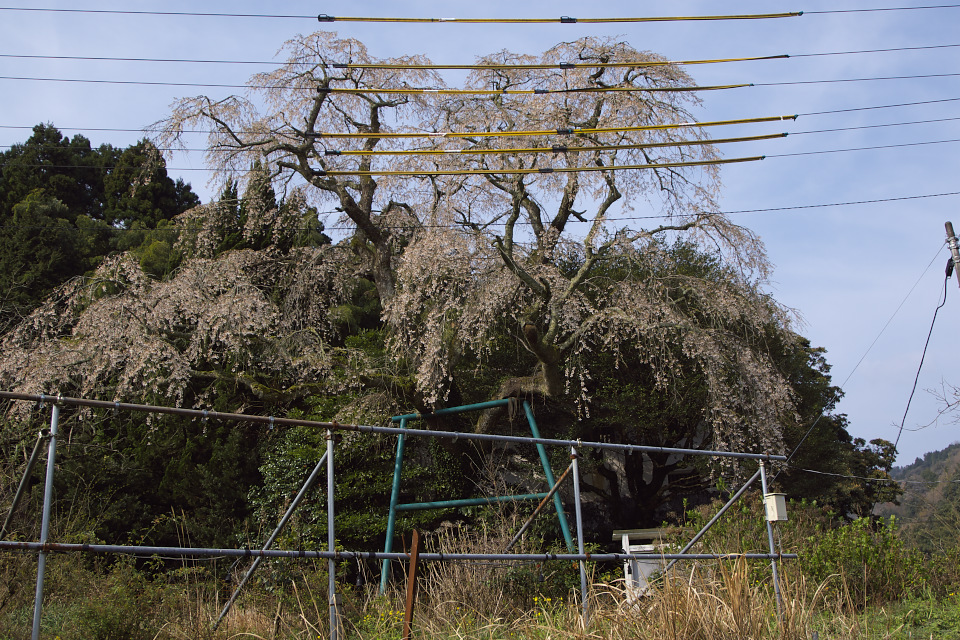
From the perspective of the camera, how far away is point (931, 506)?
41.7ft

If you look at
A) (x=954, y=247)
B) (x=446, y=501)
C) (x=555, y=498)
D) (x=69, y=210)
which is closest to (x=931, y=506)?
(x=954, y=247)

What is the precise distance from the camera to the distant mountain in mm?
10086

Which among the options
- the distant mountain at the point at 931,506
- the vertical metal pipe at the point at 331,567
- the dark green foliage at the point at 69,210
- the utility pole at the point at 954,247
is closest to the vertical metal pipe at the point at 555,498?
the distant mountain at the point at 931,506

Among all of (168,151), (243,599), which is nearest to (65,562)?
(243,599)

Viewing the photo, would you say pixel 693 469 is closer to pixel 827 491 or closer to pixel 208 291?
pixel 827 491

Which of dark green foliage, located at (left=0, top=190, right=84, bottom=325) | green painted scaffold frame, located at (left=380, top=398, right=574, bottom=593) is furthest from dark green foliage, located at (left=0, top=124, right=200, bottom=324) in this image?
green painted scaffold frame, located at (left=380, top=398, right=574, bottom=593)

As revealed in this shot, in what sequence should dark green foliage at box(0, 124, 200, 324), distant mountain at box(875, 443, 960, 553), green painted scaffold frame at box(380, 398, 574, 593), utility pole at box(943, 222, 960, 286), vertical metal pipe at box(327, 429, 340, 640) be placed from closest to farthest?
vertical metal pipe at box(327, 429, 340, 640) < green painted scaffold frame at box(380, 398, 574, 593) < distant mountain at box(875, 443, 960, 553) < utility pole at box(943, 222, 960, 286) < dark green foliage at box(0, 124, 200, 324)

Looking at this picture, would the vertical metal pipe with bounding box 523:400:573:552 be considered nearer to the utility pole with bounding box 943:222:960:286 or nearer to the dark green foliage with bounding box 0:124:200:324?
the utility pole with bounding box 943:222:960:286

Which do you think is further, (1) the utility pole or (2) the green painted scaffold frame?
(1) the utility pole

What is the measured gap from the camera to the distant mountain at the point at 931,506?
1009cm

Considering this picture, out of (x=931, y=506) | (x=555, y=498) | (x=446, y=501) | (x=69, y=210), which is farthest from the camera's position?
(x=69, y=210)

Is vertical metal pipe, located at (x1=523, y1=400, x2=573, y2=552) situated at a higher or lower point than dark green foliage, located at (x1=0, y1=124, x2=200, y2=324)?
lower

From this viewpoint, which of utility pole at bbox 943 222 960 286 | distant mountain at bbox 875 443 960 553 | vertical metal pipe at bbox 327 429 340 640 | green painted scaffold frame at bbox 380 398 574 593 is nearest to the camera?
vertical metal pipe at bbox 327 429 340 640

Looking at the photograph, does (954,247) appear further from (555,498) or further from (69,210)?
(69,210)
